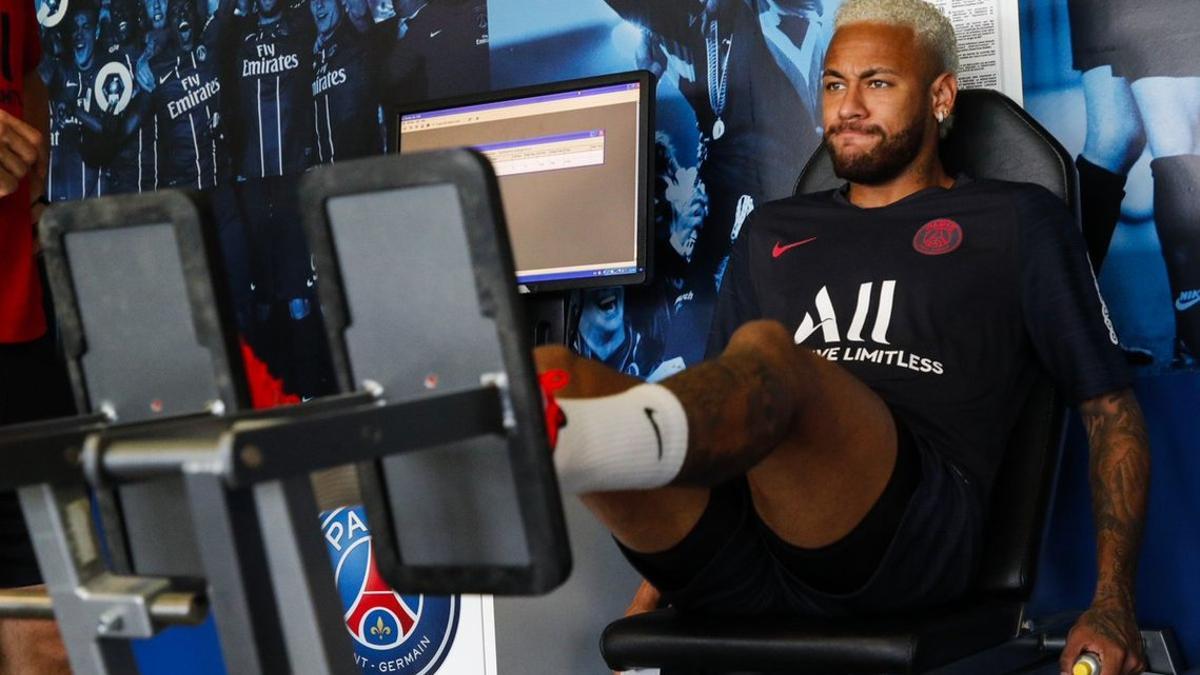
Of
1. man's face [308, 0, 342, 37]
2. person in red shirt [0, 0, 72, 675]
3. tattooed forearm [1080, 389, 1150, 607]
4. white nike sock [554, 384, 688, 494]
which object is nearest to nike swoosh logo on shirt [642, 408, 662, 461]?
white nike sock [554, 384, 688, 494]

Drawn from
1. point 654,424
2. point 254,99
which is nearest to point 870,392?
point 654,424

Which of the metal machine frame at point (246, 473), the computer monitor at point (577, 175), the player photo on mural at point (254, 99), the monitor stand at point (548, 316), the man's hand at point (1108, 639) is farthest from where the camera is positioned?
the player photo on mural at point (254, 99)

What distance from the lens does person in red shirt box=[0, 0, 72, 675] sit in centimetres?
187

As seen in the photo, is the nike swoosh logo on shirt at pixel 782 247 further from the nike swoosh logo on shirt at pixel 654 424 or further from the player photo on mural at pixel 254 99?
the player photo on mural at pixel 254 99

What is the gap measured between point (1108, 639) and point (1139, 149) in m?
0.93

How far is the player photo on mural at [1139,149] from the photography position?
215 cm

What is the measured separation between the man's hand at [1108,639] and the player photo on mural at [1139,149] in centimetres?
68

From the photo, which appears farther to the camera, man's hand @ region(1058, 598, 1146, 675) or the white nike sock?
man's hand @ region(1058, 598, 1146, 675)

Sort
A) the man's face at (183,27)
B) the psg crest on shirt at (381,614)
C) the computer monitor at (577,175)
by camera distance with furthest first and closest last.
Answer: the man's face at (183,27), the computer monitor at (577,175), the psg crest on shirt at (381,614)

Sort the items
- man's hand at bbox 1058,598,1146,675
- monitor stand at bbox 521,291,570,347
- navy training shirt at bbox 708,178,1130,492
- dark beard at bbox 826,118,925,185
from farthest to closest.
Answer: monitor stand at bbox 521,291,570,347 < dark beard at bbox 826,118,925,185 < navy training shirt at bbox 708,178,1130,492 < man's hand at bbox 1058,598,1146,675

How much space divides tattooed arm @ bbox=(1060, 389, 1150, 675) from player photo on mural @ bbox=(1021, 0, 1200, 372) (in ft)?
1.40

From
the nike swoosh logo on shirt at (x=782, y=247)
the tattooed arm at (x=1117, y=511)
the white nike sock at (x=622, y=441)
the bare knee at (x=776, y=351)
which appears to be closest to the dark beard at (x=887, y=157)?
the nike swoosh logo on shirt at (x=782, y=247)

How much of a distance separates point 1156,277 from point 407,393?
1.53 metres

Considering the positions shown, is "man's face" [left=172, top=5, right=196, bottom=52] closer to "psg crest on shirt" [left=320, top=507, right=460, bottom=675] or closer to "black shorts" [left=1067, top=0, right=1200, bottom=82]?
"psg crest on shirt" [left=320, top=507, right=460, bottom=675]
